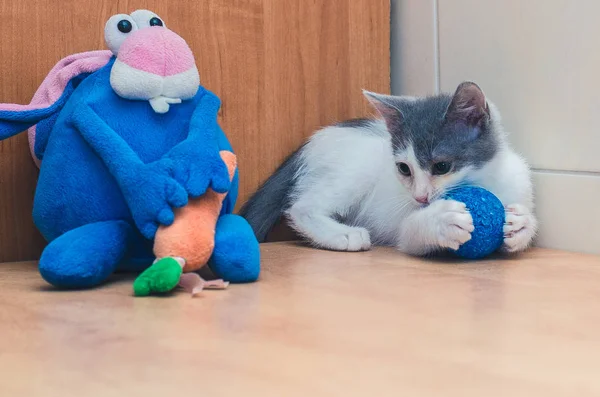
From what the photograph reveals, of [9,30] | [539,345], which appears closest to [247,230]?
[539,345]

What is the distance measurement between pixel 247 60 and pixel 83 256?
83 centimetres

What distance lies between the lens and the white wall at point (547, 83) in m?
1.62

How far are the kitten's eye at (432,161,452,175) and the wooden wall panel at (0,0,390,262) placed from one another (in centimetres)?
50

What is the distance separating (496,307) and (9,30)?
3.78 ft

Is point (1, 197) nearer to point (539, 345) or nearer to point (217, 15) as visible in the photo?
point (217, 15)

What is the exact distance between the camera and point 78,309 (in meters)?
1.13

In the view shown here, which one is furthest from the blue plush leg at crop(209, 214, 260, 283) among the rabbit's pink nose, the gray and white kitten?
the gray and white kitten

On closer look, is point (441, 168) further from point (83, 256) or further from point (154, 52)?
point (83, 256)

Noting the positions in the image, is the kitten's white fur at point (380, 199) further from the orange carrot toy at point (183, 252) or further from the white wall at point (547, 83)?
the orange carrot toy at point (183, 252)

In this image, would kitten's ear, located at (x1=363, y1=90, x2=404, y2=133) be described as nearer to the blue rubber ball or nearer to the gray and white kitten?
the gray and white kitten

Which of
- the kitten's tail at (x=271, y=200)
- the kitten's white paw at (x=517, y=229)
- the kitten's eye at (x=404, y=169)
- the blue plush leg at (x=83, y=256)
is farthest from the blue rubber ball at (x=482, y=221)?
the blue plush leg at (x=83, y=256)

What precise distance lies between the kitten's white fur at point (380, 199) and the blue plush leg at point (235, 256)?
1.37 ft

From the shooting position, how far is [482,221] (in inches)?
60.1

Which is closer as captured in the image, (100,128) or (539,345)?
(539,345)
